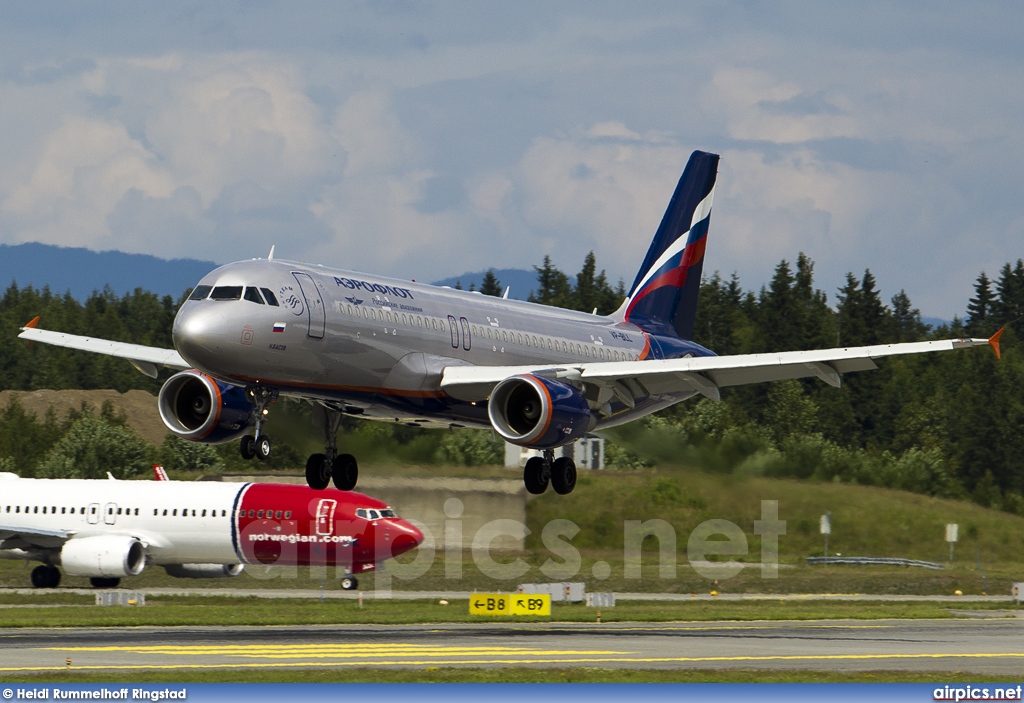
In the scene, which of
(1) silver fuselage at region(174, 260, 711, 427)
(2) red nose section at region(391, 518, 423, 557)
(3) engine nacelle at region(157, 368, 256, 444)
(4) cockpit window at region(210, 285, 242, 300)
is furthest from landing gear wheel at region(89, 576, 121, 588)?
(4) cockpit window at region(210, 285, 242, 300)

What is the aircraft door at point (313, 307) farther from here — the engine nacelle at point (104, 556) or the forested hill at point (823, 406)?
the engine nacelle at point (104, 556)

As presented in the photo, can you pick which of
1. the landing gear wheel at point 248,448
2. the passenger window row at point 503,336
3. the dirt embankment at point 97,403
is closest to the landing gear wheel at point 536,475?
the passenger window row at point 503,336

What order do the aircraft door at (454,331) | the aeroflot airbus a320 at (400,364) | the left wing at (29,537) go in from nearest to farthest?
the aeroflot airbus a320 at (400,364) → the aircraft door at (454,331) → the left wing at (29,537)

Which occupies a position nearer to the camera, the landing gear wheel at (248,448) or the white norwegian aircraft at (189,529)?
the landing gear wheel at (248,448)

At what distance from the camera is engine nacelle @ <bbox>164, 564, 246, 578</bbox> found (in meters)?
73.6

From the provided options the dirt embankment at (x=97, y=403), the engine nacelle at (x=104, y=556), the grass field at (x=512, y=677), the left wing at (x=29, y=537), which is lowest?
the grass field at (x=512, y=677)

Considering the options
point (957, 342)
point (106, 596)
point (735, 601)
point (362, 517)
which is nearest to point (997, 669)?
point (957, 342)

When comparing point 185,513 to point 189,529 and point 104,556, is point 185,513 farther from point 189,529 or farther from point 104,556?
point 104,556

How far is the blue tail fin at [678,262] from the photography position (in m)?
54.9

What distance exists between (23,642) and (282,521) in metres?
19.7

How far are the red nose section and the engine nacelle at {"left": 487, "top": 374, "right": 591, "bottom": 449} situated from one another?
2738 cm

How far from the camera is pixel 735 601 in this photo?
6862 centimetres

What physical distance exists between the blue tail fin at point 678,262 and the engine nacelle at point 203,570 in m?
28.2

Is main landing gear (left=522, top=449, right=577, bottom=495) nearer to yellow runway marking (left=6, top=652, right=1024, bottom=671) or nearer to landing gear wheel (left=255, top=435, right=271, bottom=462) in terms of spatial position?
yellow runway marking (left=6, top=652, right=1024, bottom=671)
